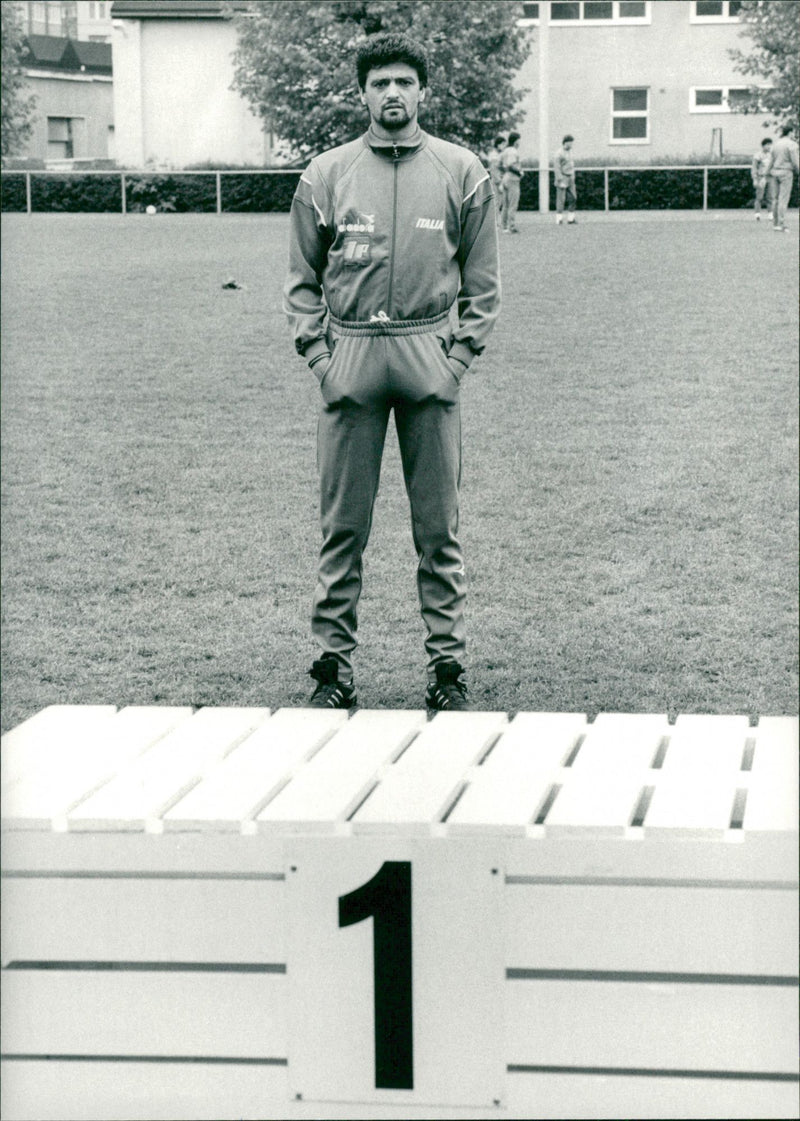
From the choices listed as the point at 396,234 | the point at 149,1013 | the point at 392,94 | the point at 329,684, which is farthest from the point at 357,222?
→ the point at 149,1013

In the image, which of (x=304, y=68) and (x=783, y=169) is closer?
(x=304, y=68)

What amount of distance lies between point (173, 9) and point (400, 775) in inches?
130

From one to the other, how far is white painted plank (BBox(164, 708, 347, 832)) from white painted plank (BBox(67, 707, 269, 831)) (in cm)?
3

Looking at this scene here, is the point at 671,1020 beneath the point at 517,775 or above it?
beneath

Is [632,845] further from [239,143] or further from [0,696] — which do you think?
[239,143]

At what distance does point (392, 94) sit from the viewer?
3.97 meters

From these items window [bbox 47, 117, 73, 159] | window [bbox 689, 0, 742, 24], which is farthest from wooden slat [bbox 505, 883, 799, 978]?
window [bbox 689, 0, 742, 24]

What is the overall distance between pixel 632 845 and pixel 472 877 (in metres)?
0.25

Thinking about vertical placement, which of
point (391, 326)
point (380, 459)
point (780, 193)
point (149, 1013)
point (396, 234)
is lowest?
point (149, 1013)

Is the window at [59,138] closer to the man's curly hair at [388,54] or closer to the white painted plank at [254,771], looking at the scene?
the man's curly hair at [388,54]

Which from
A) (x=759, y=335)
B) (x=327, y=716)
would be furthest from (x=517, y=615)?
(x=759, y=335)

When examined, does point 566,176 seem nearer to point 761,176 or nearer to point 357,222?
point 761,176

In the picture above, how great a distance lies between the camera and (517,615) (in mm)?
5859

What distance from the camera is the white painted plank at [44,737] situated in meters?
3.14
